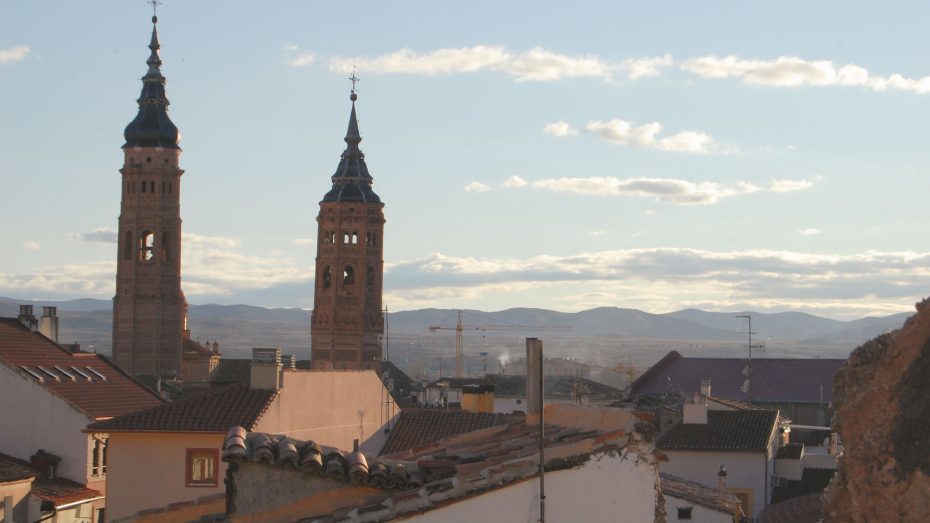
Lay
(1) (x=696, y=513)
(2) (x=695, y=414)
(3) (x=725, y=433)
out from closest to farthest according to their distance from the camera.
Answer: (1) (x=696, y=513), (3) (x=725, y=433), (2) (x=695, y=414)

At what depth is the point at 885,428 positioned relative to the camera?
6.98 meters

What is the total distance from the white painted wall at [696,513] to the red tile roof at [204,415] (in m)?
7.13

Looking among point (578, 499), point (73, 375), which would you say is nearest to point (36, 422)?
point (73, 375)

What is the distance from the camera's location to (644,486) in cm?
1288

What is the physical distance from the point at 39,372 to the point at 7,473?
7282 millimetres

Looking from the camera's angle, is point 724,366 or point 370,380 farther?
point 724,366

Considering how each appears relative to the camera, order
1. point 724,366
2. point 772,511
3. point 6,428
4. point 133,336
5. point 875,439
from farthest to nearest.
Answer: point 133,336
point 724,366
point 6,428
point 772,511
point 875,439

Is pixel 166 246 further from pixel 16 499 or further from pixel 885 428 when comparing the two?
pixel 885 428

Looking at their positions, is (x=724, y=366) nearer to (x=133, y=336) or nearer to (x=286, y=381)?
(x=133, y=336)

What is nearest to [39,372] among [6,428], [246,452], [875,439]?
[6,428]

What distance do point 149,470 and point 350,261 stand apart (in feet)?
350

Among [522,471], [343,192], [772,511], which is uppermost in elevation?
[343,192]

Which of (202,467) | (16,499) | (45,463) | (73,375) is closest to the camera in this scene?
(202,467)

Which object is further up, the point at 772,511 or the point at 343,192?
the point at 343,192
